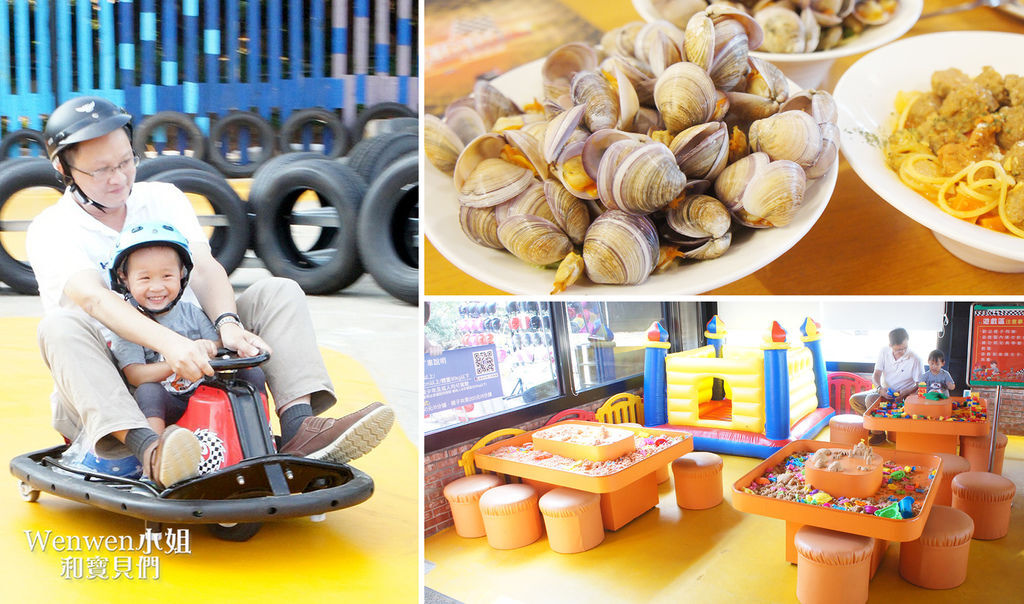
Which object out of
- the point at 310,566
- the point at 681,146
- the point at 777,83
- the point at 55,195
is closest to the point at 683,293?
the point at 681,146

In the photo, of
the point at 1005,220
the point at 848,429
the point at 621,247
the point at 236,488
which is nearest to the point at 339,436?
the point at 236,488

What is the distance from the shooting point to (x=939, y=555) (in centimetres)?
194

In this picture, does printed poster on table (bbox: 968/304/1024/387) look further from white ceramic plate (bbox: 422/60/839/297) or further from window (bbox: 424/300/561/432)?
window (bbox: 424/300/561/432)

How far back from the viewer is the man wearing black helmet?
5.58 feet

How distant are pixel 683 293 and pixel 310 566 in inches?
51.7

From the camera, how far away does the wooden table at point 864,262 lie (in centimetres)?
169

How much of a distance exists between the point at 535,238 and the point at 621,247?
0.74 feet

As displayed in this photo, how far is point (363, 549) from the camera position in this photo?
193 cm

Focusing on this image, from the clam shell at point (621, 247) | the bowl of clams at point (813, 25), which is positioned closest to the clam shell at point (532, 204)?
the clam shell at point (621, 247)

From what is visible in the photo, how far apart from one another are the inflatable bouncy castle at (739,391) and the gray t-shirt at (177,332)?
1.40 m

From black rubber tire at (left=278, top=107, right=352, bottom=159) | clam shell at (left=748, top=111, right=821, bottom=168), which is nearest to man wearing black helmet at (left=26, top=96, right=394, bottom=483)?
black rubber tire at (left=278, top=107, right=352, bottom=159)

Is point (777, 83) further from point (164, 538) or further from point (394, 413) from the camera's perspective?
point (164, 538)

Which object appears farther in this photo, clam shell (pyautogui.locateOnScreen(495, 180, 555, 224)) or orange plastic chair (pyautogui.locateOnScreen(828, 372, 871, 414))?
orange plastic chair (pyautogui.locateOnScreen(828, 372, 871, 414))

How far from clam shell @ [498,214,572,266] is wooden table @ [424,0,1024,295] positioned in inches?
8.5
